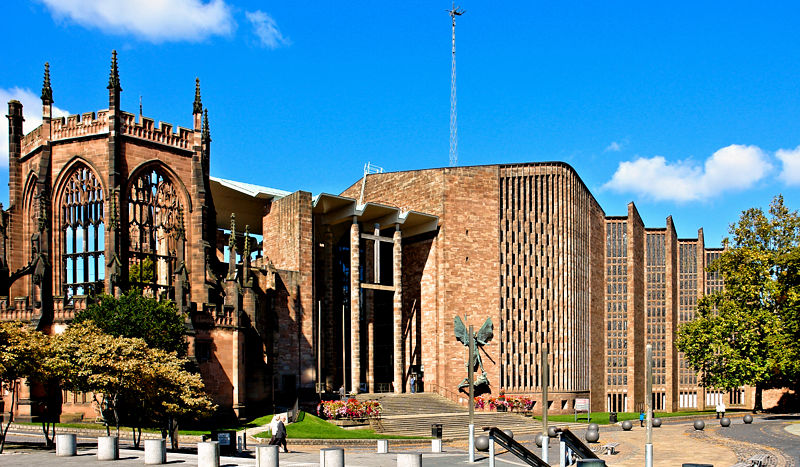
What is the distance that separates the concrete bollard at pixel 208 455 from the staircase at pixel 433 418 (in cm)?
2409

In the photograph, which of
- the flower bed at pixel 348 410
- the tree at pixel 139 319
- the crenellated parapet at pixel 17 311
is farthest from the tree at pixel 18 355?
the flower bed at pixel 348 410

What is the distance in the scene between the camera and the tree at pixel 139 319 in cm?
3772

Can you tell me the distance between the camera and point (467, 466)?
84.0ft

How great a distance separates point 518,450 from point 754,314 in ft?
107

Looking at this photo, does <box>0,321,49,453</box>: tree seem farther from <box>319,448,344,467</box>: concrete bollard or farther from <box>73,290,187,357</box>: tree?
<box>319,448,344,467</box>: concrete bollard

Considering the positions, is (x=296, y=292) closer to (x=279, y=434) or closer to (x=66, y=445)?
(x=279, y=434)

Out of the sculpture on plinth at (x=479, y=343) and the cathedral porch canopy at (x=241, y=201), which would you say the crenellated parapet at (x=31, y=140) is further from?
the sculpture on plinth at (x=479, y=343)

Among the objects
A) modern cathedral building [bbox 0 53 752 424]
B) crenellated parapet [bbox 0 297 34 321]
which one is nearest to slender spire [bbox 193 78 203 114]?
modern cathedral building [bbox 0 53 752 424]

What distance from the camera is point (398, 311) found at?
6100 centimetres

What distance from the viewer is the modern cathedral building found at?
44812 millimetres

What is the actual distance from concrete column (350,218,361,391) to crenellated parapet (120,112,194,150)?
1473cm

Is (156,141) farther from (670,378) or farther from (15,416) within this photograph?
(670,378)

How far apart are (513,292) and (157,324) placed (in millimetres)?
32318

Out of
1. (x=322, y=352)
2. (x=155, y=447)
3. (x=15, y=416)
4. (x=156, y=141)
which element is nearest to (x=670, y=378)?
(x=322, y=352)
